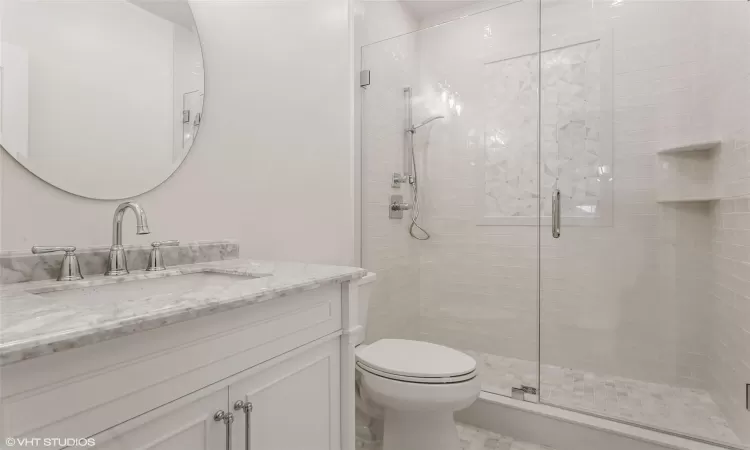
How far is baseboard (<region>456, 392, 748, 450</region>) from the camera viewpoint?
155cm

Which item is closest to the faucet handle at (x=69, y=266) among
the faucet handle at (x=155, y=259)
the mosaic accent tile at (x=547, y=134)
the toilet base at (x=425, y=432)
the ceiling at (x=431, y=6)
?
the faucet handle at (x=155, y=259)

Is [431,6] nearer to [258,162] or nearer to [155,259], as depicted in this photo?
[258,162]

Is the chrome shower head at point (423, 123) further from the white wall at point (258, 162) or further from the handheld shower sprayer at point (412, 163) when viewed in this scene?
the white wall at point (258, 162)

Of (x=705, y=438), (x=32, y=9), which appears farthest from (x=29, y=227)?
(x=705, y=438)

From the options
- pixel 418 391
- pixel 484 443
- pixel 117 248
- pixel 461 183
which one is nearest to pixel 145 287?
pixel 117 248

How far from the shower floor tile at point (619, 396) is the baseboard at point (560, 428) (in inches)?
2.5

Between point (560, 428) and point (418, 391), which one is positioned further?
point (560, 428)

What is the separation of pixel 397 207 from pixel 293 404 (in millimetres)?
1606

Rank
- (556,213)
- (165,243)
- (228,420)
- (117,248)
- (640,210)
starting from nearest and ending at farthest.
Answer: (228,420) < (117,248) < (165,243) < (640,210) < (556,213)

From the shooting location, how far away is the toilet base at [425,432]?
1.50 m

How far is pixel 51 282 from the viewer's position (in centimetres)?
90

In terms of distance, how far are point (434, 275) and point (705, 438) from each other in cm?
147

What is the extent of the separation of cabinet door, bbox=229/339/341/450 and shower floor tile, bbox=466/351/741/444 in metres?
1.20

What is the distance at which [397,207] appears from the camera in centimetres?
241
